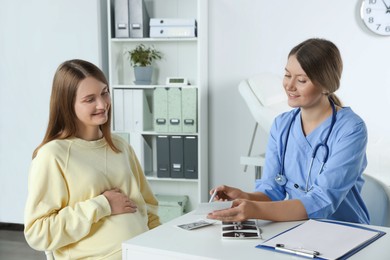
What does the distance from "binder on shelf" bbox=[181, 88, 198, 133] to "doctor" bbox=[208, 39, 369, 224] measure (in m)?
1.74

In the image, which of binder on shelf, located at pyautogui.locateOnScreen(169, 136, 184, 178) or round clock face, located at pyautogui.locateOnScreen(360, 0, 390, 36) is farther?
binder on shelf, located at pyautogui.locateOnScreen(169, 136, 184, 178)

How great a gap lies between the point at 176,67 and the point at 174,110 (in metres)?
0.43

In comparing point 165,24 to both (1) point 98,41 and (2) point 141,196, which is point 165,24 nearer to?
(1) point 98,41

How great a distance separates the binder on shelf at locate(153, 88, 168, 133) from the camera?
11.6 feet

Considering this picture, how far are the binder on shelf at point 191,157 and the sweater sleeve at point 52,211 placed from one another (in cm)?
205

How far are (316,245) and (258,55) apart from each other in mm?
Answer: 2550

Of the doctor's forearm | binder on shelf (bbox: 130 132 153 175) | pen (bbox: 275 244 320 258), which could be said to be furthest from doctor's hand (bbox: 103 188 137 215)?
binder on shelf (bbox: 130 132 153 175)

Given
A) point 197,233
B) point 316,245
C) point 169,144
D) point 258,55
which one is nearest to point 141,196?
point 197,233

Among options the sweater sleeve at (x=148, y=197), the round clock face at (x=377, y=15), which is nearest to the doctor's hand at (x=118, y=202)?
the sweater sleeve at (x=148, y=197)

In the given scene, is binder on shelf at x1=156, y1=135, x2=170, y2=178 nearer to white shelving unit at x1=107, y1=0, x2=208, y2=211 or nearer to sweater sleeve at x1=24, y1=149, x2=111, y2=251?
white shelving unit at x1=107, y1=0, x2=208, y2=211

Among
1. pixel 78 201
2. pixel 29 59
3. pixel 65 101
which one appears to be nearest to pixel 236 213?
pixel 78 201

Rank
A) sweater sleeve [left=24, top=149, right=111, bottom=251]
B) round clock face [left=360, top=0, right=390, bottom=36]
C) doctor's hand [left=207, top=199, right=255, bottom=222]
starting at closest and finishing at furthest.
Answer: doctor's hand [left=207, top=199, right=255, bottom=222] < sweater sleeve [left=24, top=149, right=111, bottom=251] < round clock face [left=360, top=0, right=390, bottom=36]

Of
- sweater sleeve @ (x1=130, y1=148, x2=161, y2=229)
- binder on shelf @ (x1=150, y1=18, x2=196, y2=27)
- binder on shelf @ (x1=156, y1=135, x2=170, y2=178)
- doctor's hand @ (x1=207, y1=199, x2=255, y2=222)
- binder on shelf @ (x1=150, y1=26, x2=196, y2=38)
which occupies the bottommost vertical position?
binder on shelf @ (x1=156, y1=135, x2=170, y2=178)

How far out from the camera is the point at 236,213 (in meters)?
1.37
